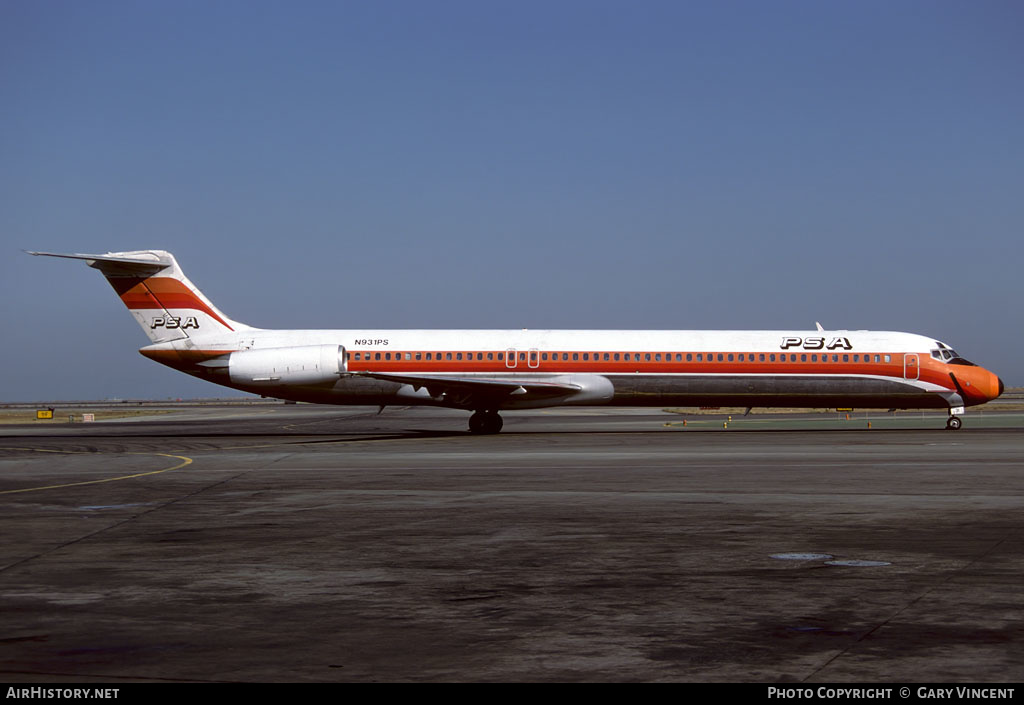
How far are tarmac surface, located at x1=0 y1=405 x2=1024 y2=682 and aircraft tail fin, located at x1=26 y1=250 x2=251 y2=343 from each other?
55.3ft

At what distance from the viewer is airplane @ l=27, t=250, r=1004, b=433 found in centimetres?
3659

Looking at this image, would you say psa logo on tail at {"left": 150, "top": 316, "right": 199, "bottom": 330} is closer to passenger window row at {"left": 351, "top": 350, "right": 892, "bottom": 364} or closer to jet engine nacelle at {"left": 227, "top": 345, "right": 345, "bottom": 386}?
jet engine nacelle at {"left": 227, "top": 345, "right": 345, "bottom": 386}

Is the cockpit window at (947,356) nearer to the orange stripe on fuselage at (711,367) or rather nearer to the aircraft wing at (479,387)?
the orange stripe on fuselage at (711,367)

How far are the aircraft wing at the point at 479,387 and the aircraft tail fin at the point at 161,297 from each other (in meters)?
7.12

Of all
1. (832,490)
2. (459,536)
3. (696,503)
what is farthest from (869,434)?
(459,536)

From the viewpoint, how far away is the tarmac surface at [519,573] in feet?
22.0

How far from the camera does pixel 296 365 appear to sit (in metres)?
36.8

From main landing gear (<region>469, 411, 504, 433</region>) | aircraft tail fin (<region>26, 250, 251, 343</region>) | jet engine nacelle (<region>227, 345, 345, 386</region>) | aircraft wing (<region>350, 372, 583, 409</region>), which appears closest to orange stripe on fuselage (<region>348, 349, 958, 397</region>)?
aircraft wing (<region>350, 372, 583, 409</region>)

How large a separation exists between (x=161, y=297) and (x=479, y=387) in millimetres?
12843

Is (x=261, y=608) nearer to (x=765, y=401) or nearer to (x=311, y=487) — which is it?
(x=311, y=487)

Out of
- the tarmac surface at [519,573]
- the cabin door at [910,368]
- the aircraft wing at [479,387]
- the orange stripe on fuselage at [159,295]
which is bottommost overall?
the tarmac surface at [519,573]

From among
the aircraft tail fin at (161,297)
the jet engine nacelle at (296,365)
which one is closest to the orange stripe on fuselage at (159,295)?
the aircraft tail fin at (161,297)

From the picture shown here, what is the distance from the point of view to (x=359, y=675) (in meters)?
6.36
